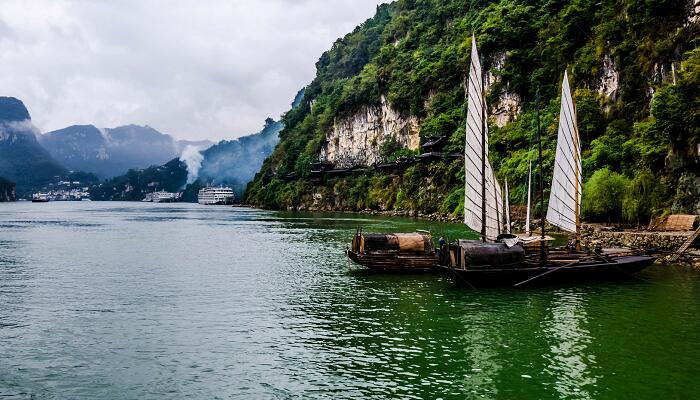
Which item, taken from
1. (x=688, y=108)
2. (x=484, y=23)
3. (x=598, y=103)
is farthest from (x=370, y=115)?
(x=688, y=108)

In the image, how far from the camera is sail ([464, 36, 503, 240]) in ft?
102

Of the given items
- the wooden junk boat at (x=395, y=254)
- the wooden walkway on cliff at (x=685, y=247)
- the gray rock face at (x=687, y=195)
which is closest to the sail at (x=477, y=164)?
the wooden junk boat at (x=395, y=254)

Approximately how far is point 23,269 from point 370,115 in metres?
107

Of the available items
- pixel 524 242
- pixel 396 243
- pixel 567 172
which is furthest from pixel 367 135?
pixel 524 242

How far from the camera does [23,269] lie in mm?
34469

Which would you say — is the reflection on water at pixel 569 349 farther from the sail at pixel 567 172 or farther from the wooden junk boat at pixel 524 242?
the sail at pixel 567 172

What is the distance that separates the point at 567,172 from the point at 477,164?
206 inches

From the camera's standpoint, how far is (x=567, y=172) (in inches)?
1224

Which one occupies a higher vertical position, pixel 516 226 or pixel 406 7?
pixel 406 7

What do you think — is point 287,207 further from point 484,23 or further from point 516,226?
point 516,226

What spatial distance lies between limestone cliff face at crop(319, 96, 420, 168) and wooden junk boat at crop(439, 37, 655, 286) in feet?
267

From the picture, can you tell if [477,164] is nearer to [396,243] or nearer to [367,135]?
[396,243]

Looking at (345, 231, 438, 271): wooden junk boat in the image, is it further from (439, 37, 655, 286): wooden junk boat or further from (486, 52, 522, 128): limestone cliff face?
(486, 52, 522, 128): limestone cliff face

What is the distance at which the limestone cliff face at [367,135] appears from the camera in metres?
120
